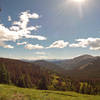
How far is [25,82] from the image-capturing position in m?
81.3

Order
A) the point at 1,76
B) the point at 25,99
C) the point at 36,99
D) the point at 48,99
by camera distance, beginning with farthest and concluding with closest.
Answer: the point at 1,76 → the point at 48,99 → the point at 36,99 → the point at 25,99

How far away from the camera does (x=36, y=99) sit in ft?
91.9

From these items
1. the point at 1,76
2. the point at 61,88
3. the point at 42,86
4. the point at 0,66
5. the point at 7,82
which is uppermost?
the point at 0,66

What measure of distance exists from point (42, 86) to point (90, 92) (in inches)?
2011

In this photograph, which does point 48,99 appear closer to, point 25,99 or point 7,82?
point 25,99

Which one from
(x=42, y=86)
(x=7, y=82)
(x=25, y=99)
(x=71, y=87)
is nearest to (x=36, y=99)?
(x=25, y=99)

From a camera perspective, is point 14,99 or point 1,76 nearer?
point 14,99

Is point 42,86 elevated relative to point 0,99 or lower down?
lower down

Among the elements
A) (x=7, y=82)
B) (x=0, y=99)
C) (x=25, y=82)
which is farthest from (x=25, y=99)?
(x=25, y=82)

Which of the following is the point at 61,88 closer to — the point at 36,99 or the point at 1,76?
the point at 1,76

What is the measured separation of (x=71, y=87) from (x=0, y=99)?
99627 mm

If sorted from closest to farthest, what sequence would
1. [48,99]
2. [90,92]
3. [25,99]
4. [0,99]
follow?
[0,99] < [25,99] < [48,99] < [90,92]

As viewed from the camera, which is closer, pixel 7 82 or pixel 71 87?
pixel 7 82

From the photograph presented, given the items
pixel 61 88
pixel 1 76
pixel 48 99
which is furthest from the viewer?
pixel 61 88
